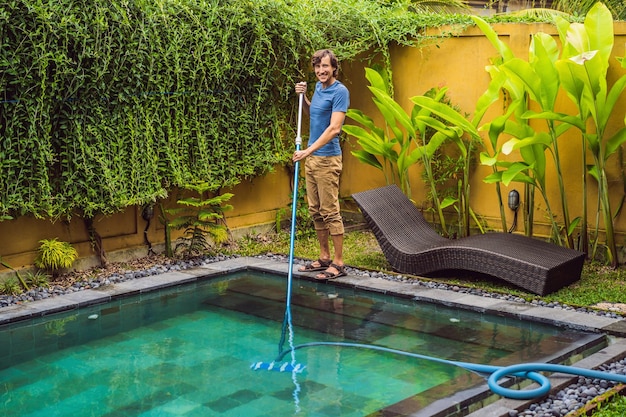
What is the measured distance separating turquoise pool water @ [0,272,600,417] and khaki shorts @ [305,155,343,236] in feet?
1.86

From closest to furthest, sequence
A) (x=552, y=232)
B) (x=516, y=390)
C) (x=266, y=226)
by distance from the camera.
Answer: (x=516, y=390) → (x=552, y=232) → (x=266, y=226)

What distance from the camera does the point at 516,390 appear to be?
4.11 meters

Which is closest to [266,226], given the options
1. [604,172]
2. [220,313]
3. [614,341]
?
[220,313]

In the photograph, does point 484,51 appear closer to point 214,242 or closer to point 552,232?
point 552,232

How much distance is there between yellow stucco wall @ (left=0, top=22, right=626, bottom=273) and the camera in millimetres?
6820

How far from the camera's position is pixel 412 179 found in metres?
8.69

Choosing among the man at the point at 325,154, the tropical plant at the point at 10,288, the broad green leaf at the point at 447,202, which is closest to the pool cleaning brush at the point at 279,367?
the man at the point at 325,154

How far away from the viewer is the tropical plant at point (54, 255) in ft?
Result: 21.3

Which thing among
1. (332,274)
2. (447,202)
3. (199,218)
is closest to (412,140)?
(447,202)

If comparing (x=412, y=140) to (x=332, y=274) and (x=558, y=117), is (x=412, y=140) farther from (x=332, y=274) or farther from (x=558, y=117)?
(x=332, y=274)

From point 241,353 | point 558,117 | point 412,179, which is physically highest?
point 558,117

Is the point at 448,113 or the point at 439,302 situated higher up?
the point at 448,113

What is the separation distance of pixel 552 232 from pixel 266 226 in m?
2.98

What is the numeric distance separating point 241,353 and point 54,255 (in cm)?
235
